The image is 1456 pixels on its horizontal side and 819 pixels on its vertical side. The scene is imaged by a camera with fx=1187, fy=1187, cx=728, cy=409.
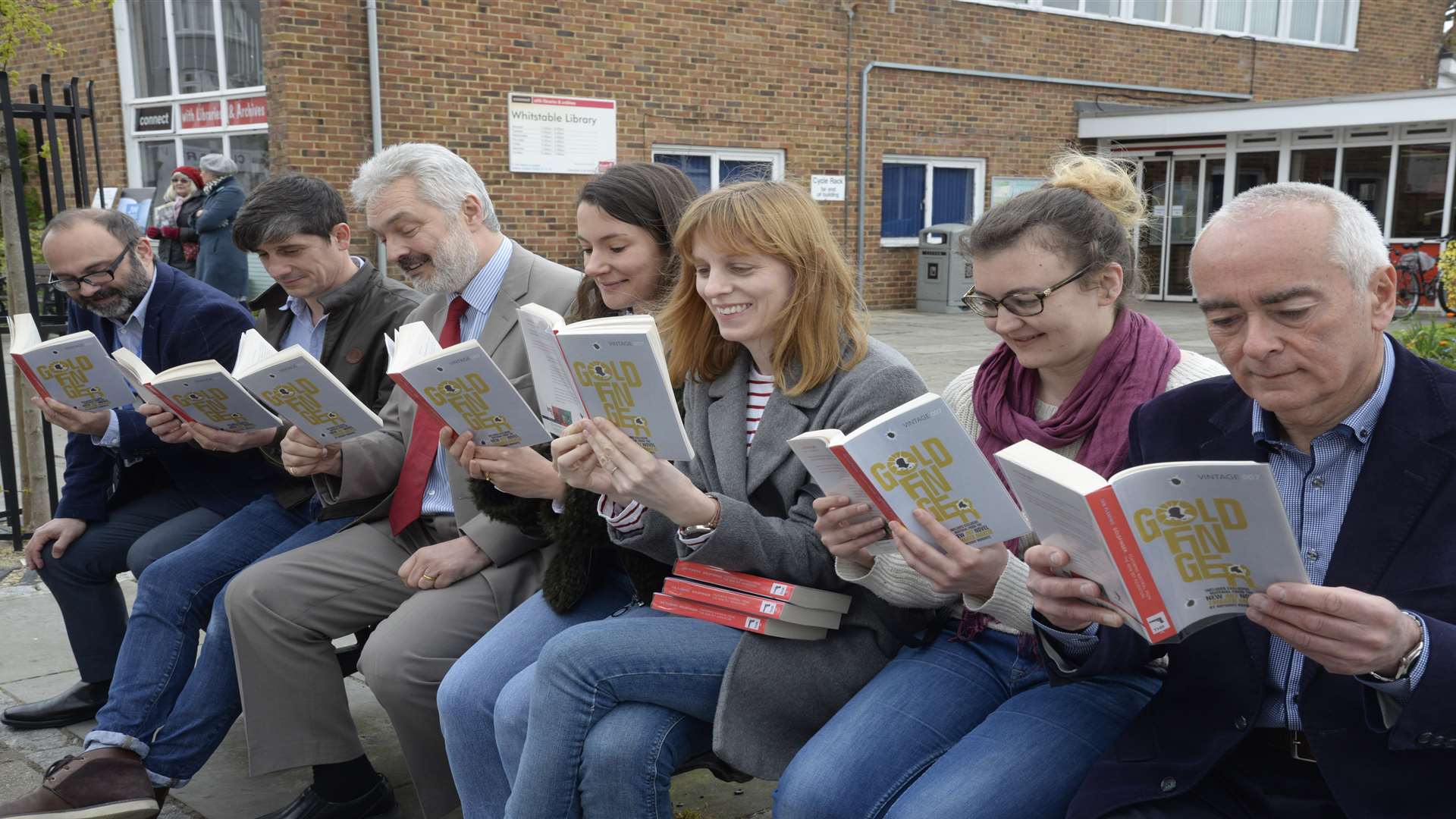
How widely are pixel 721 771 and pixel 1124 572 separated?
4.08ft

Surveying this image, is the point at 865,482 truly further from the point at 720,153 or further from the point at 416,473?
the point at 720,153

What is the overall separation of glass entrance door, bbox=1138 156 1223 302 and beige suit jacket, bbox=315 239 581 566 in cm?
1648

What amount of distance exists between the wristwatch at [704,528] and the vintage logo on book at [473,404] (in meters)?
0.50

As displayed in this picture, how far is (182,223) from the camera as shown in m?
10.3

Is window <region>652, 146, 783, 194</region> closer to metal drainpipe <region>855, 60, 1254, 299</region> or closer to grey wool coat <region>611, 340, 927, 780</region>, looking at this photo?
metal drainpipe <region>855, 60, 1254, 299</region>

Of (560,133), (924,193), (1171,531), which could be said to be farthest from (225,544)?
(924,193)

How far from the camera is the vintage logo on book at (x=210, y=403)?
3.11 m

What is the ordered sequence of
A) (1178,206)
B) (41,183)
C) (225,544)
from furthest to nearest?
(1178,206) → (41,183) → (225,544)

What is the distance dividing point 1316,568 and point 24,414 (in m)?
5.59

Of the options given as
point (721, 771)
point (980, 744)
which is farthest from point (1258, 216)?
point (721, 771)

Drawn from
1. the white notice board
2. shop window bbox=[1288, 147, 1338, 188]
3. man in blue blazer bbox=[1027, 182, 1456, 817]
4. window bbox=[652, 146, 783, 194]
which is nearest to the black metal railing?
man in blue blazer bbox=[1027, 182, 1456, 817]

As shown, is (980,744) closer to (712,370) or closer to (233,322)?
(712,370)

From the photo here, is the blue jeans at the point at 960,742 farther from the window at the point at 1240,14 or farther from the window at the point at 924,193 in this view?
the window at the point at 1240,14

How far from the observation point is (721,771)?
2.57 m
